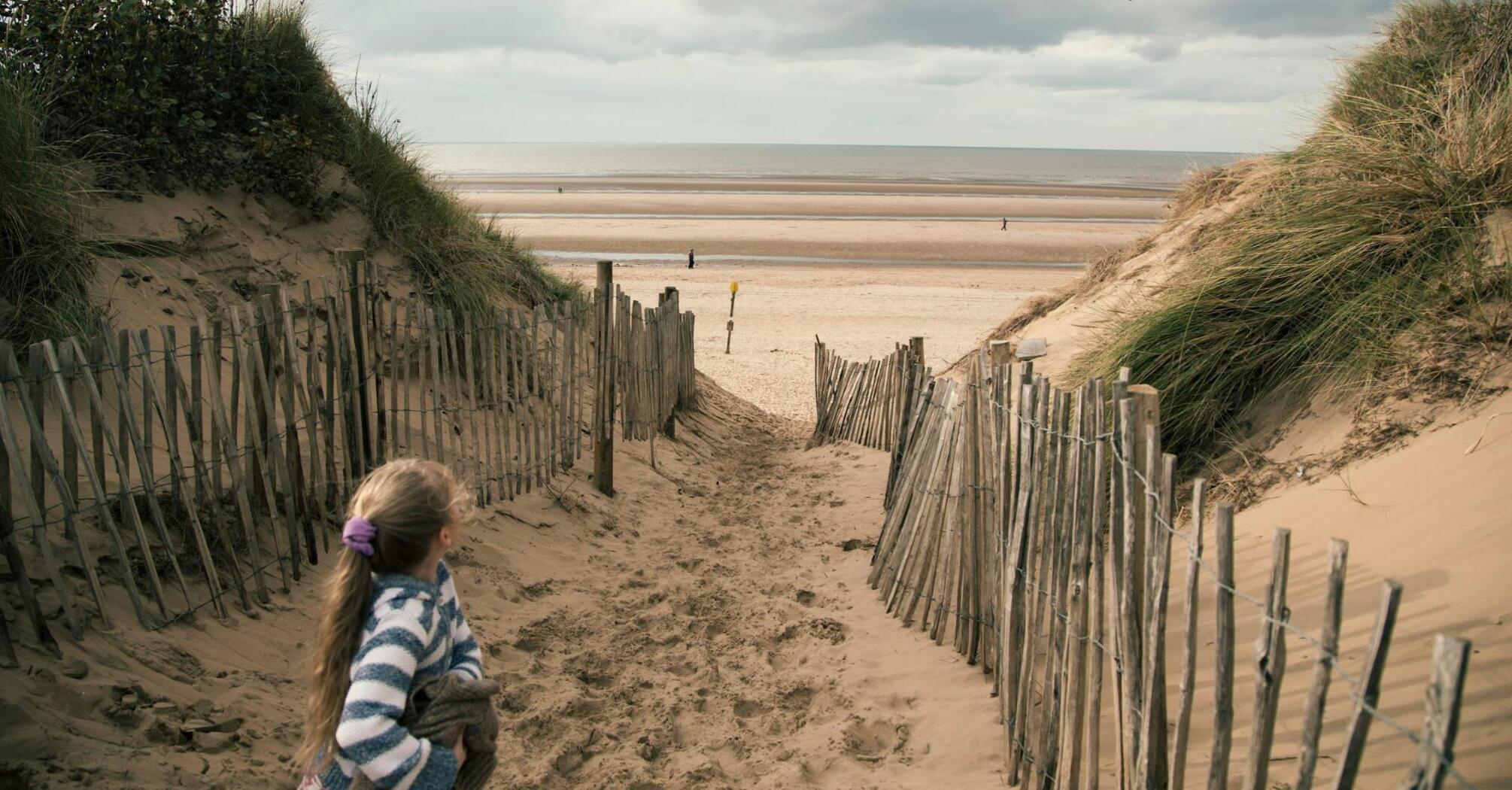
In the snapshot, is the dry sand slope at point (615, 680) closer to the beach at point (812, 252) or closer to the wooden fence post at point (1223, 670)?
the wooden fence post at point (1223, 670)

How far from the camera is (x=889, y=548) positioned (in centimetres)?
514

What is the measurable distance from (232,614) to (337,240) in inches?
157

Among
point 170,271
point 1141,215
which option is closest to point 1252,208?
point 170,271

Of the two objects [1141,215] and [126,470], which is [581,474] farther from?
[1141,215]

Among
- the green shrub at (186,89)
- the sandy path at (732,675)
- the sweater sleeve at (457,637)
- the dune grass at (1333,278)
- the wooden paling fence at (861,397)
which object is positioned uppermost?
the green shrub at (186,89)

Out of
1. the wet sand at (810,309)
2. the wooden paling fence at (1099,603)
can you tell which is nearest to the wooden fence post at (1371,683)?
the wooden paling fence at (1099,603)

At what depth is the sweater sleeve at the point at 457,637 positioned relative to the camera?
6.99 ft

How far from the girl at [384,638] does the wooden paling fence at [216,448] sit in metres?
1.68

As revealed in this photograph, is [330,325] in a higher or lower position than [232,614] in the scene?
higher

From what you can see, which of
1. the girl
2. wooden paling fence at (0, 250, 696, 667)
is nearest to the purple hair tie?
the girl

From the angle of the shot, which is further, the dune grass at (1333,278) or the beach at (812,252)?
the beach at (812,252)

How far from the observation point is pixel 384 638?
1.92 m

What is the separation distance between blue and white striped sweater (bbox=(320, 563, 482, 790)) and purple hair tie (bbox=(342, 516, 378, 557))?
0.09 m

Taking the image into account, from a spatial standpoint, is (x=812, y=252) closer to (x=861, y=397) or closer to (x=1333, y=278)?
(x=861, y=397)
